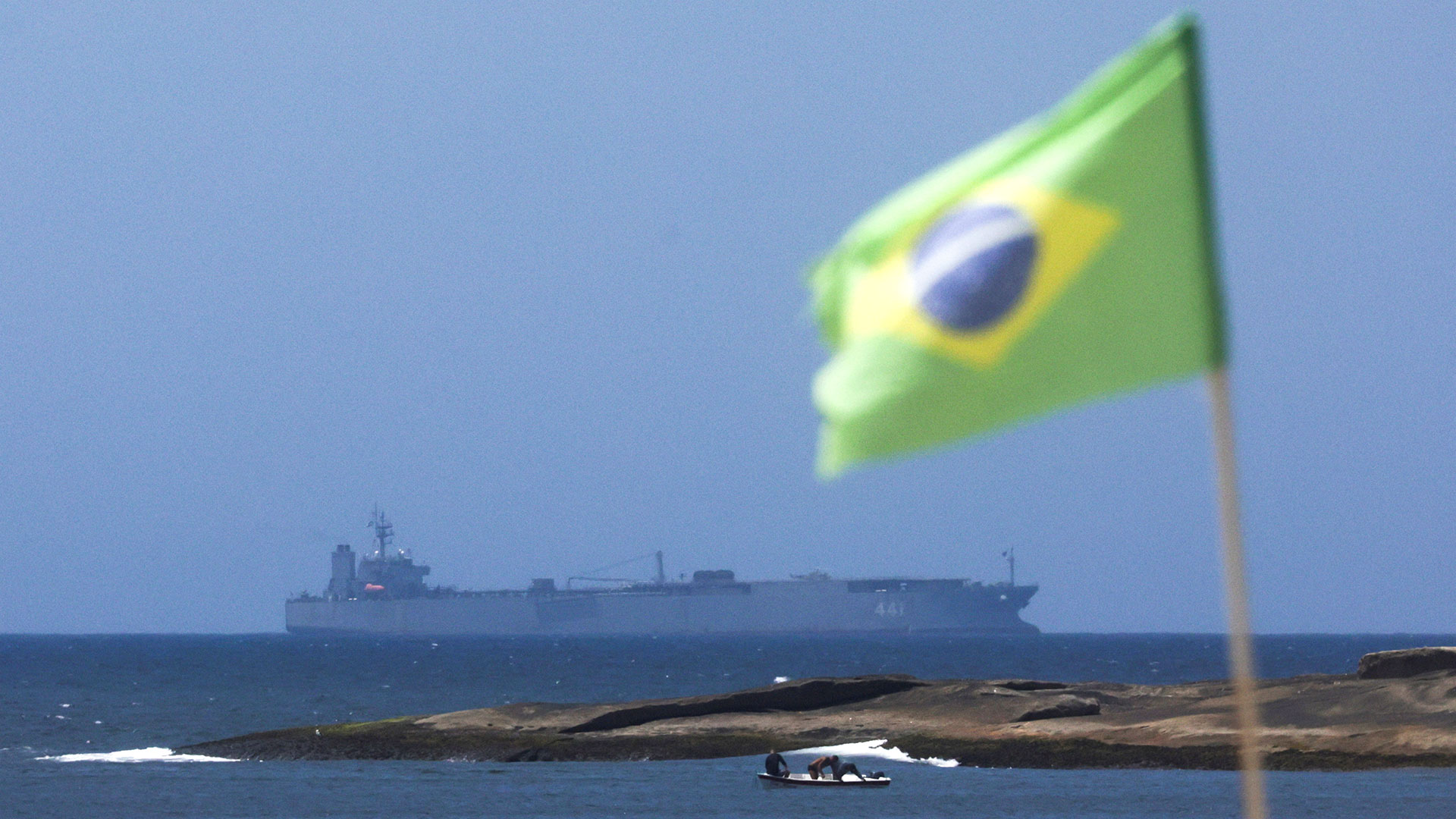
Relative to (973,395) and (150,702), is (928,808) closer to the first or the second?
(973,395)

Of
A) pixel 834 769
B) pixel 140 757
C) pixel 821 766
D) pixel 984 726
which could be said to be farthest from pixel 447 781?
pixel 140 757

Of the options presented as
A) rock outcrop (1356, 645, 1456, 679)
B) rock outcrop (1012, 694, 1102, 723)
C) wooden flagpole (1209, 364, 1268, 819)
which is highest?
wooden flagpole (1209, 364, 1268, 819)

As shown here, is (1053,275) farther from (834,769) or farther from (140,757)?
(140,757)

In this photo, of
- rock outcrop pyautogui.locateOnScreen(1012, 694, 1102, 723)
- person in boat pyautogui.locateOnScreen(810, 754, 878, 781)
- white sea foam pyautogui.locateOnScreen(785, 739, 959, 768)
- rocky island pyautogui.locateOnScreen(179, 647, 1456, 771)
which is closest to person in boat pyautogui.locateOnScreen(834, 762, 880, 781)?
person in boat pyautogui.locateOnScreen(810, 754, 878, 781)

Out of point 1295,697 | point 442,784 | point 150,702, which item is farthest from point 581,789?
point 150,702

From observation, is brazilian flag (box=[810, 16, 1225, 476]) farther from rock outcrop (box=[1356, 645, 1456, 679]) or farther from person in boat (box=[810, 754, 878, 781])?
rock outcrop (box=[1356, 645, 1456, 679])

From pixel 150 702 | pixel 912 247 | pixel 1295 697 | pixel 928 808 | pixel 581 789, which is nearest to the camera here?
pixel 912 247
